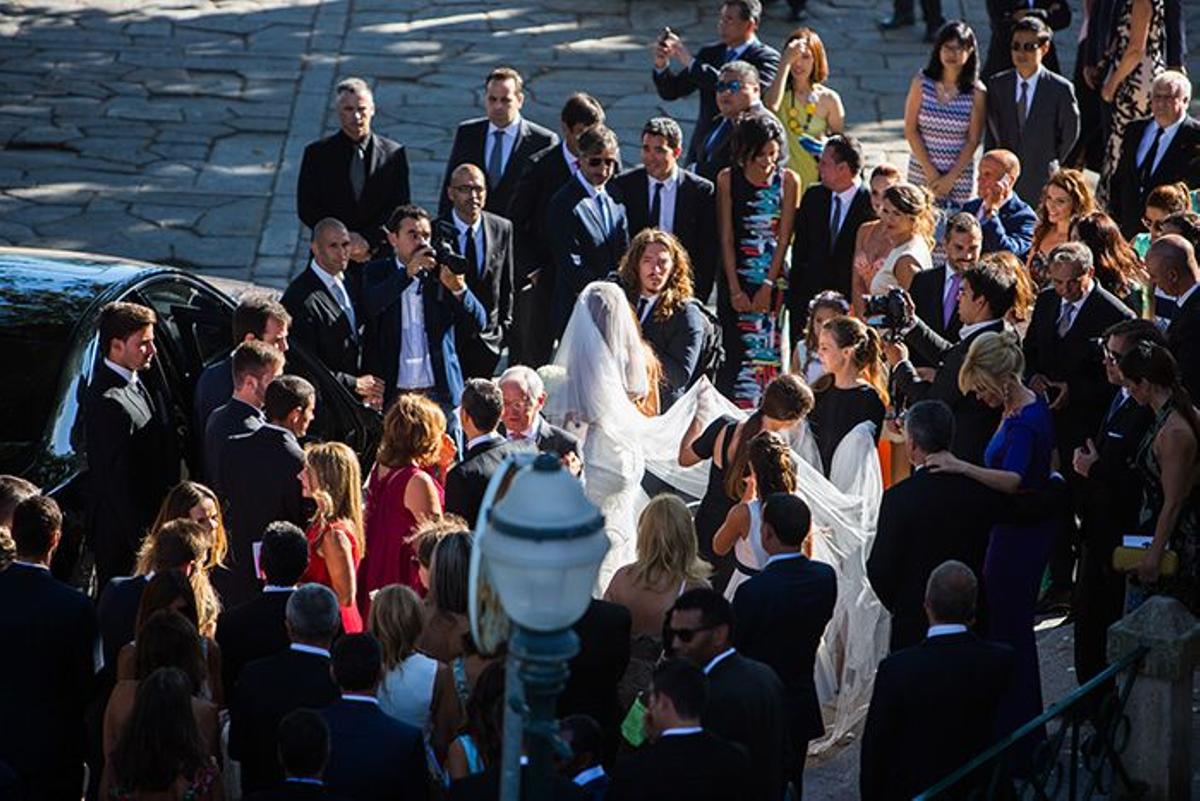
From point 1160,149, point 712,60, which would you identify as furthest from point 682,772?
point 712,60

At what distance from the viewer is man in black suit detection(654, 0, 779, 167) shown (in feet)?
42.4

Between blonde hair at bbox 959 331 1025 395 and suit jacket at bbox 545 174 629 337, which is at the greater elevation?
blonde hair at bbox 959 331 1025 395

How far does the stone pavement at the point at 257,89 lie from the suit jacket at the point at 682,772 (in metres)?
8.67

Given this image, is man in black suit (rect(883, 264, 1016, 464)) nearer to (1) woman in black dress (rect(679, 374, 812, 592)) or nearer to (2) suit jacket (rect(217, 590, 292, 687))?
(1) woman in black dress (rect(679, 374, 812, 592))

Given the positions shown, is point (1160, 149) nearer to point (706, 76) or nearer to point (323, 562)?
point (706, 76)

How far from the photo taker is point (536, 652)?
4.68 meters

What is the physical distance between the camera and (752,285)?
11.3m

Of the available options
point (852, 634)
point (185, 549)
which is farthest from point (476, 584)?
point (852, 634)

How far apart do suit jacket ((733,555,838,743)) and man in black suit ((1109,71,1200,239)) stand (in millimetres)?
5570

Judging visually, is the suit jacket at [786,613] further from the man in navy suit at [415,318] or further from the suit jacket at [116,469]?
the man in navy suit at [415,318]

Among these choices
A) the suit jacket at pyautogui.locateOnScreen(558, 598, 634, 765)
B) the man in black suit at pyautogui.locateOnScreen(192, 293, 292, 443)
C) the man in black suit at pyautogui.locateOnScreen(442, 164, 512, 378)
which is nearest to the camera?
the suit jacket at pyautogui.locateOnScreen(558, 598, 634, 765)

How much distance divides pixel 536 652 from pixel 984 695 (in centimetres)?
260

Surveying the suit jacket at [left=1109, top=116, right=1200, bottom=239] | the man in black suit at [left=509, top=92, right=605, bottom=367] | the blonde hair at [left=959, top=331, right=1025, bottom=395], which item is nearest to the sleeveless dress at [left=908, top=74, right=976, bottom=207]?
the suit jacket at [left=1109, top=116, right=1200, bottom=239]

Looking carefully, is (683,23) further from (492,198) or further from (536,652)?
(536,652)
